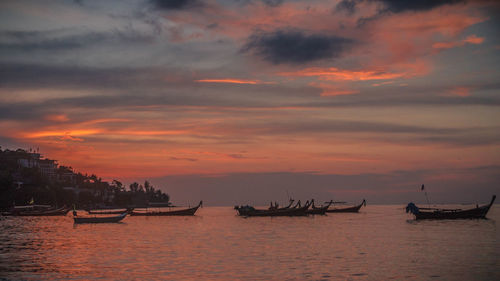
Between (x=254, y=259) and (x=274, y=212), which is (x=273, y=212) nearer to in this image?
(x=274, y=212)

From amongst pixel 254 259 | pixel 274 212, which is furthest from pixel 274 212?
pixel 254 259

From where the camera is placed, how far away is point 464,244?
50656mm

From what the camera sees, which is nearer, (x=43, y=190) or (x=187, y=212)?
(x=187, y=212)

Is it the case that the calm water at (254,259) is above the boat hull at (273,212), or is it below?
below

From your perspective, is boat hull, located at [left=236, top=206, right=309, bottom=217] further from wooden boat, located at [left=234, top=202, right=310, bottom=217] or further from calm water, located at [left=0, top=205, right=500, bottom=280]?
calm water, located at [left=0, top=205, right=500, bottom=280]

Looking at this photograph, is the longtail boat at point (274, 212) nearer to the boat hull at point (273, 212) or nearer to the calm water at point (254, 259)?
the boat hull at point (273, 212)

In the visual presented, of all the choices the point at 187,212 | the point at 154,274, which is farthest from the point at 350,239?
the point at 187,212

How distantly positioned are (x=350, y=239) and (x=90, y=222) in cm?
5144

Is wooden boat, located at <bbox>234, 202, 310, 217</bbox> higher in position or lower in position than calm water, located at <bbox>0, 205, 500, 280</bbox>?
higher

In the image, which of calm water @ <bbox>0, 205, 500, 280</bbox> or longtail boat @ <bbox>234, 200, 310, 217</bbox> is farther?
longtail boat @ <bbox>234, 200, 310, 217</bbox>

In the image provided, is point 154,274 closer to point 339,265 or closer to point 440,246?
point 339,265

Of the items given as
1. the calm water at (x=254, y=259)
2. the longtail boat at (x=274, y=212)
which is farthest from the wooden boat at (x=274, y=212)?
the calm water at (x=254, y=259)

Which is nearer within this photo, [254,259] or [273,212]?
[254,259]

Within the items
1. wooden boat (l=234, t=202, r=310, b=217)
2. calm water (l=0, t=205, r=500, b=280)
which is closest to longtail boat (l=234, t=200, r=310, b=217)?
wooden boat (l=234, t=202, r=310, b=217)
